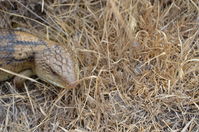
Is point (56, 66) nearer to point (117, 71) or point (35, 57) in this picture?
point (35, 57)

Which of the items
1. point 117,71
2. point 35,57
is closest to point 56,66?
point 35,57

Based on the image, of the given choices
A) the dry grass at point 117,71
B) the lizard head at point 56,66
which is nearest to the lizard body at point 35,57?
the lizard head at point 56,66

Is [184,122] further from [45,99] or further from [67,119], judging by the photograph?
[45,99]

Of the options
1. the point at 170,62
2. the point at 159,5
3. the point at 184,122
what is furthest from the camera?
the point at 159,5

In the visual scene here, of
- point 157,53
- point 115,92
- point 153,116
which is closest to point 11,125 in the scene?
point 115,92

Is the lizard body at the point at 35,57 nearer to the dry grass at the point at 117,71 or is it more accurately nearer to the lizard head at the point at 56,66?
the lizard head at the point at 56,66
